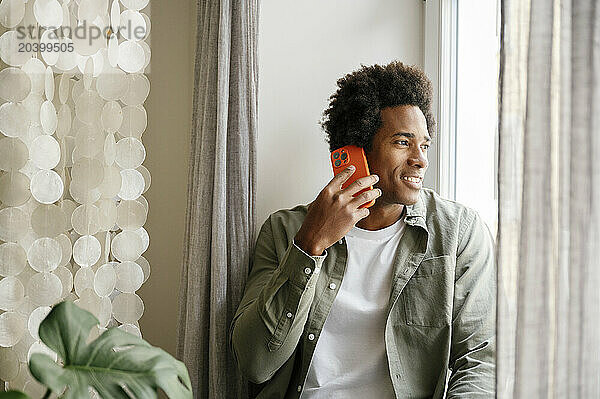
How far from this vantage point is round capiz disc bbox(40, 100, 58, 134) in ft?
4.92

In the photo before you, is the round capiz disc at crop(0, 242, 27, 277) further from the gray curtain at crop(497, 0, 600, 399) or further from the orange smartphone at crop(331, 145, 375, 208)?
the gray curtain at crop(497, 0, 600, 399)

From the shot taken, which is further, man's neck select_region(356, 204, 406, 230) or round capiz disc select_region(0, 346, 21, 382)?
man's neck select_region(356, 204, 406, 230)

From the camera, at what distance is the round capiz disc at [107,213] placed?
1586 millimetres

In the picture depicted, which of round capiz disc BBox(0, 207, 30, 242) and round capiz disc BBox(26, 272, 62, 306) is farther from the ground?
round capiz disc BBox(0, 207, 30, 242)

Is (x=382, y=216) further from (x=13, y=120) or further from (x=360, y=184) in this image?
(x=13, y=120)

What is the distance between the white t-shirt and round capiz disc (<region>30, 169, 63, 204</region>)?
74 centimetres

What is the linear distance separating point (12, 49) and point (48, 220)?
1.27 feet

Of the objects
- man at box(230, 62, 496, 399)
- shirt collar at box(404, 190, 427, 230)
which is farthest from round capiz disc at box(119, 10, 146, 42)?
shirt collar at box(404, 190, 427, 230)

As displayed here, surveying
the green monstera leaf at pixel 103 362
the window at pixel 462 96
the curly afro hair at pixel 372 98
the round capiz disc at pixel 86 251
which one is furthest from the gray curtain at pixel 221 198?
the green monstera leaf at pixel 103 362

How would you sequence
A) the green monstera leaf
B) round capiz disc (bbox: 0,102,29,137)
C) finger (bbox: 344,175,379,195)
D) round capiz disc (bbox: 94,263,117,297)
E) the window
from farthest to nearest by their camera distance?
the window, finger (bbox: 344,175,379,195), round capiz disc (bbox: 94,263,117,297), round capiz disc (bbox: 0,102,29,137), the green monstera leaf

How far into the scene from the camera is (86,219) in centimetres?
156

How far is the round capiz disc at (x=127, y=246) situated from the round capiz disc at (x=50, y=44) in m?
0.43

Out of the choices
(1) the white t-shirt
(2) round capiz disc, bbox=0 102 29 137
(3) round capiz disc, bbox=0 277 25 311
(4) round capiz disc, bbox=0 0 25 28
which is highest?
(4) round capiz disc, bbox=0 0 25 28

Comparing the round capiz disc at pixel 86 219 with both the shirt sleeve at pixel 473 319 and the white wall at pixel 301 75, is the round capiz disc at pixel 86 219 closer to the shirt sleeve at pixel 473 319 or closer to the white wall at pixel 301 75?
the white wall at pixel 301 75
